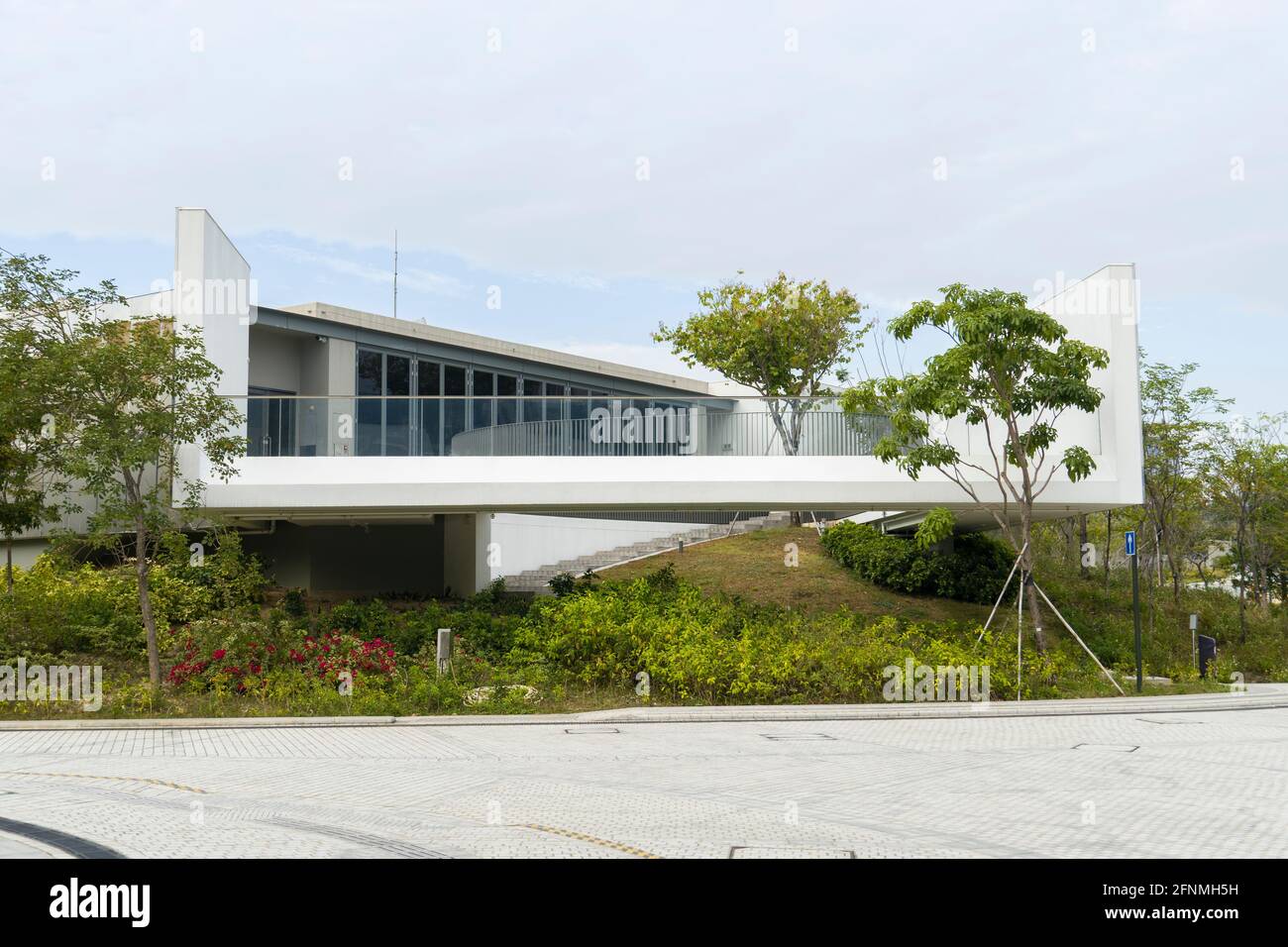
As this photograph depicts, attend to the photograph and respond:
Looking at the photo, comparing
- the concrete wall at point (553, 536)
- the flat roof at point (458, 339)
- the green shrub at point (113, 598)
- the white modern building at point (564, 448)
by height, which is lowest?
the green shrub at point (113, 598)

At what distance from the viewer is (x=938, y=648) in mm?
20797

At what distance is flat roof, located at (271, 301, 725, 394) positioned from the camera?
97.8 ft

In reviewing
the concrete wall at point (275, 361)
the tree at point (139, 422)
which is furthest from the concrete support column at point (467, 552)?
the tree at point (139, 422)

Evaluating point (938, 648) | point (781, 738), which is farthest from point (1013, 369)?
point (781, 738)

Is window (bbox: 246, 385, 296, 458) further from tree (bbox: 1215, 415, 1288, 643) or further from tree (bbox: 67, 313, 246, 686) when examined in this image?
tree (bbox: 1215, 415, 1288, 643)

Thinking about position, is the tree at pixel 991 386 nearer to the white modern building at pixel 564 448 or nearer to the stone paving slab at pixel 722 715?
the white modern building at pixel 564 448

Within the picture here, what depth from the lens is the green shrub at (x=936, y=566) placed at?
27641 millimetres

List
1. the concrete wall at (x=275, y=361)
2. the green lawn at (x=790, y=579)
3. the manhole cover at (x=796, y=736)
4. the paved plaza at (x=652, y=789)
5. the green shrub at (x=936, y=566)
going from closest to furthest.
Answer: the paved plaza at (x=652, y=789)
the manhole cover at (x=796, y=736)
the green lawn at (x=790, y=579)
the green shrub at (x=936, y=566)
the concrete wall at (x=275, y=361)

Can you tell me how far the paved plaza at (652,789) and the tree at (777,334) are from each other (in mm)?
18929

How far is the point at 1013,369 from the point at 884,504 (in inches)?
140

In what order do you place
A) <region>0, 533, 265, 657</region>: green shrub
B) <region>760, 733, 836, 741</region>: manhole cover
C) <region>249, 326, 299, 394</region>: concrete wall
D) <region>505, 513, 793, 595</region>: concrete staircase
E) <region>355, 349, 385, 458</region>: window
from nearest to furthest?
<region>760, 733, 836, 741</region>: manhole cover, <region>0, 533, 265, 657</region>: green shrub, <region>355, 349, 385, 458</region>: window, <region>505, 513, 793, 595</region>: concrete staircase, <region>249, 326, 299, 394</region>: concrete wall

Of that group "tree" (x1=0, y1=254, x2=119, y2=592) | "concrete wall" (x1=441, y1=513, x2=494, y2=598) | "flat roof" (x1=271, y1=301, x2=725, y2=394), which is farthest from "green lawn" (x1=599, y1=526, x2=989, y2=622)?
"tree" (x1=0, y1=254, x2=119, y2=592)

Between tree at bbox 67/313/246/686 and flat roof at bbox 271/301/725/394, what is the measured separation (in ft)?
32.7
